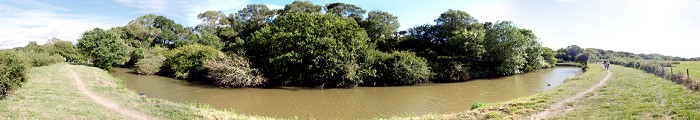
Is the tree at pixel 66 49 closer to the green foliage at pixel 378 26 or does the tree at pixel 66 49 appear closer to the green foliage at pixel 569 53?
the green foliage at pixel 378 26

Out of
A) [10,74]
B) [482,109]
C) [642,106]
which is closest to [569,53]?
[642,106]

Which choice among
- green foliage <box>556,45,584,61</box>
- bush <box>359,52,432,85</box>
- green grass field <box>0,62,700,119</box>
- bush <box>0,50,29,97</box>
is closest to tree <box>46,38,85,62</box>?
bush <box>0,50,29,97</box>

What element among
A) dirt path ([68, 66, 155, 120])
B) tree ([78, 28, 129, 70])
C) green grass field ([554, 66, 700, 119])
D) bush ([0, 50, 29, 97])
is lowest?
dirt path ([68, 66, 155, 120])

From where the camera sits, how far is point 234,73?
2559 cm

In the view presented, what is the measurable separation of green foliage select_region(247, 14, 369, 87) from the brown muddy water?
150 centimetres

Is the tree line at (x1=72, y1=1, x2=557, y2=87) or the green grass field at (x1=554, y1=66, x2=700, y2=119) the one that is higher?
the tree line at (x1=72, y1=1, x2=557, y2=87)

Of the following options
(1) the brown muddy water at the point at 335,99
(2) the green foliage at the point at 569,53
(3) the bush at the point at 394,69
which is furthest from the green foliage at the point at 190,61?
(2) the green foliage at the point at 569,53

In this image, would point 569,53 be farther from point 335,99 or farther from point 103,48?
point 103,48

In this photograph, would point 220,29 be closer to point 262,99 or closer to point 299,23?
point 299,23

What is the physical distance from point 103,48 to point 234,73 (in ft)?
77.1

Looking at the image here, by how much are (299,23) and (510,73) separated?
2531cm

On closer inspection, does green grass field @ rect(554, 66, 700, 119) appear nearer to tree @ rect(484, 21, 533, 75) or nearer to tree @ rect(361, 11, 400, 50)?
tree @ rect(484, 21, 533, 75)

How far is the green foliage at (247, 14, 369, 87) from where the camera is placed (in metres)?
26.0

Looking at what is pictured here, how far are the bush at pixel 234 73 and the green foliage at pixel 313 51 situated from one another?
1345 mm
